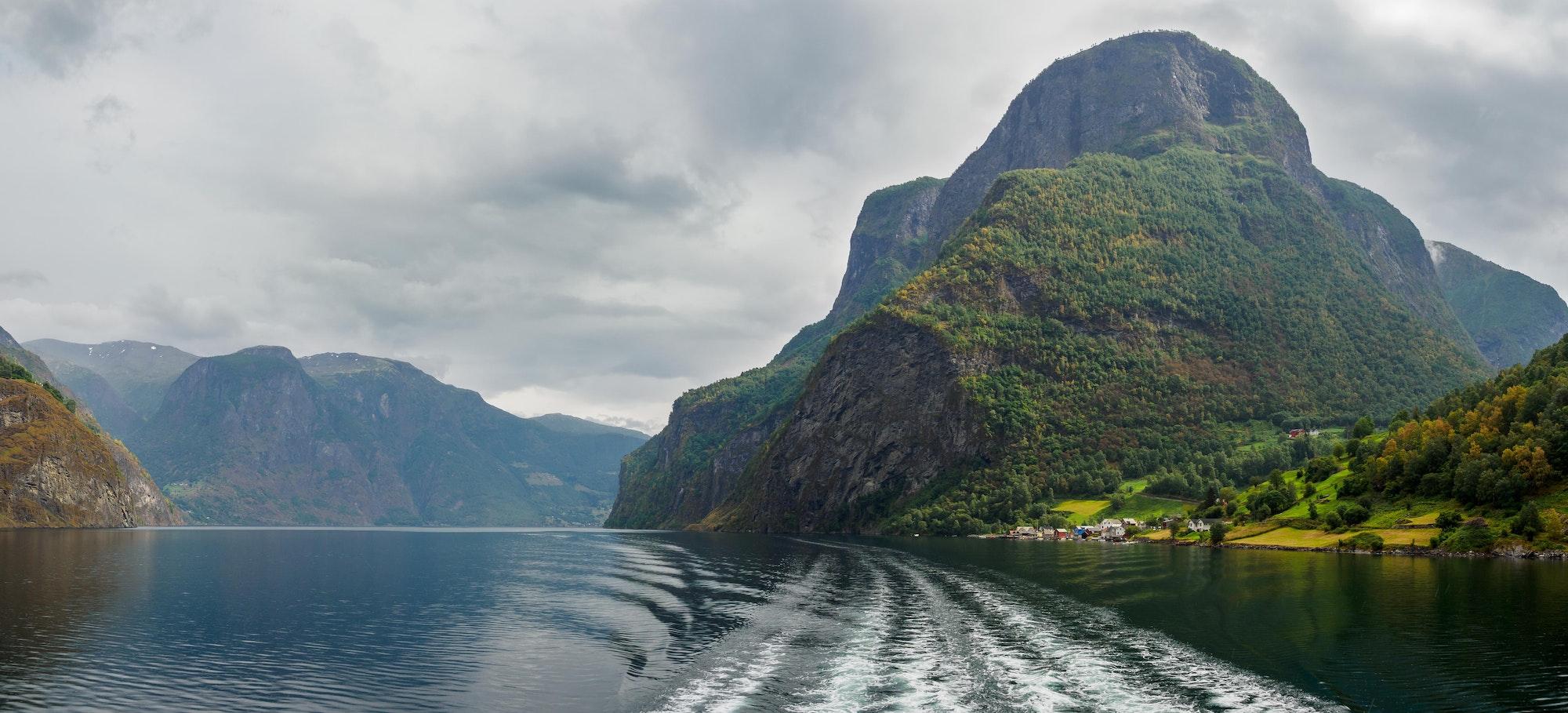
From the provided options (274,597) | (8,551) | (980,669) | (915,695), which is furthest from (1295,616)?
(8,551)

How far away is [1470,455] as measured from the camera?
471 ft

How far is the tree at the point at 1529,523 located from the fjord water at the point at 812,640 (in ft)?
45.3

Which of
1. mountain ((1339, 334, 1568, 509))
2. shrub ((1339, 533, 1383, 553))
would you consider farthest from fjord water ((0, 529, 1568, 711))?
mountain ((1339, 334, 1568, 509))

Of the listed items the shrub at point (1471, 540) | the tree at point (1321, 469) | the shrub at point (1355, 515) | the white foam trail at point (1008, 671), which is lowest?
the white foam trail at point (1008, 671)

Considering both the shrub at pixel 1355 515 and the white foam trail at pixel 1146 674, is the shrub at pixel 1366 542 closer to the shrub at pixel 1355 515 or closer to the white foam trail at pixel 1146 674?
the shrub at pixel 1355 515

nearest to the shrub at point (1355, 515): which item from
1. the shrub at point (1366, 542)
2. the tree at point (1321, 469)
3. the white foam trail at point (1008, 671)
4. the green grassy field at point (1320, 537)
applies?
the green grassy field at point (1320, 537)

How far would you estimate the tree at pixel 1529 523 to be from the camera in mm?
120812

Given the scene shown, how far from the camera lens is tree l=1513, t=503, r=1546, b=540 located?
12081cm

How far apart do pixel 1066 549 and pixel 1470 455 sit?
204 feet

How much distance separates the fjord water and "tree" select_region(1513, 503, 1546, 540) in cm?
1381

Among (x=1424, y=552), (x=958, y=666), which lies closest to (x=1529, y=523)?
(x=1424, y=552)

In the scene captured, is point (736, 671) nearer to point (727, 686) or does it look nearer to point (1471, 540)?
point (727, 686)

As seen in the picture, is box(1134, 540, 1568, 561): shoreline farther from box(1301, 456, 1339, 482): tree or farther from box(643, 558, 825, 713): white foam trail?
box(643, 558, 825, 713): white foam trail

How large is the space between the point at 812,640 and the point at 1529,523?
108623 millimetres
